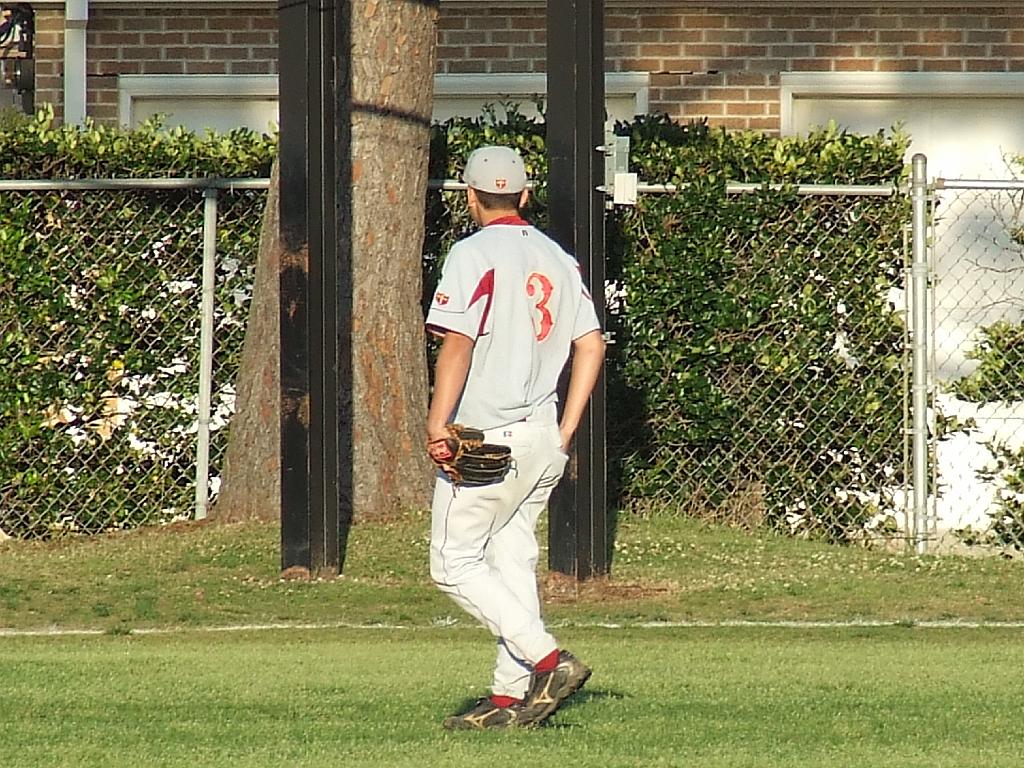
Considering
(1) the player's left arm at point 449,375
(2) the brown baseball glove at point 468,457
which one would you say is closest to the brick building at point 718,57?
(1) the player's left arm at point 449,375

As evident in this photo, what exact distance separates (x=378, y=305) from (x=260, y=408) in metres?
0.86

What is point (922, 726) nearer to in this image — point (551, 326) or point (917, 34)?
point (551, 326)

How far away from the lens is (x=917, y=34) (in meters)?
14.5

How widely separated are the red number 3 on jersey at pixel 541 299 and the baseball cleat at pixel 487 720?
1.18 metres

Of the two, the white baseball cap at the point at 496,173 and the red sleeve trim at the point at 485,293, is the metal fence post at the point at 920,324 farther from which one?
the red sleeve trim at the point at 485,293

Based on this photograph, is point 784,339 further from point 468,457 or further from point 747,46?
point 468,457

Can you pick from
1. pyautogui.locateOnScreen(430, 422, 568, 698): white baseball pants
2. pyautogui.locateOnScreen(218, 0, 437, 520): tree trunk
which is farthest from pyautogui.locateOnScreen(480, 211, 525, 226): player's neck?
pyautogui.locateOnScreen(218, 0, 437, 520): tree trunk

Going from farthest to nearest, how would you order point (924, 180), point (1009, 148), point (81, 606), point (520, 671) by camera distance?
1. point (1009, 148)
2. point (924, 180)
3. point (81, 606)
4. point (520, 671)

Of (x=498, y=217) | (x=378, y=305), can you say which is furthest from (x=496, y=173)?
(x=378, y=305)

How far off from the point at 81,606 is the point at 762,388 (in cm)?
405

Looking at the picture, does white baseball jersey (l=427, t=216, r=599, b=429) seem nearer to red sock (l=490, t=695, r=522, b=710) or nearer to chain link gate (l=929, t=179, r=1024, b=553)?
red sock (l=490, t=695, r=522, b=710)

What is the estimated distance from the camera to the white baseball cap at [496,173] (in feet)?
21.2

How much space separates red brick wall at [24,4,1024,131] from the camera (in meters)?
14.5

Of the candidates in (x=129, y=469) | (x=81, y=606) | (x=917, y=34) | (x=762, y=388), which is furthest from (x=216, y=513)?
(x=917, y=34)
